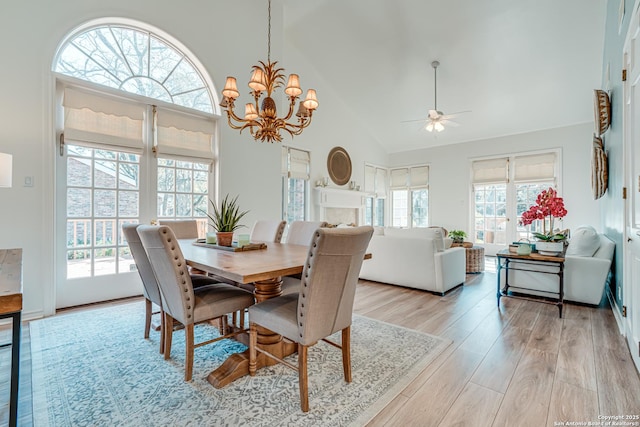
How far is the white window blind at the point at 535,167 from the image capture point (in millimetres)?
6281

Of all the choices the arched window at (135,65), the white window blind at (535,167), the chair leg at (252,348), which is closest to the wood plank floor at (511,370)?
the chair leg at (252,348)

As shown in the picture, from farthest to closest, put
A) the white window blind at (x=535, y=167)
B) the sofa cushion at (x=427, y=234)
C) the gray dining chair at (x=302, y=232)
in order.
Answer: the white window blind at (x=535, y=167) → the sofa cushion at (x=427, y=234) → the gray dining chair at (x=302, y=232)

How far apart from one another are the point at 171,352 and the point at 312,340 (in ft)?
4.15

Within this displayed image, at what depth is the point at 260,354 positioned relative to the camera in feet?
6.58

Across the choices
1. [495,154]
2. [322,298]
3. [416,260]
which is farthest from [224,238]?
[495,154]

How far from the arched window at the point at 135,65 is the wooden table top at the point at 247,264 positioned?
2.62m

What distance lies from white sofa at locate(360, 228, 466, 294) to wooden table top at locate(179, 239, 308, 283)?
84.9 inches

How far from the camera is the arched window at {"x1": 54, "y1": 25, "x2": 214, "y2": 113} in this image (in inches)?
128

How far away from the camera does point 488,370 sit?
1.95 metres

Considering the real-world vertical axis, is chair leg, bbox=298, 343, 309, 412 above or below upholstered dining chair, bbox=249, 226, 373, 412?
below

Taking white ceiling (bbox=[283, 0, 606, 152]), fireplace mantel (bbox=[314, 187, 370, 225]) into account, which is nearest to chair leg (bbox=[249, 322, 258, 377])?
fireplace mantel (bbox=[314, 187, 370, 225])

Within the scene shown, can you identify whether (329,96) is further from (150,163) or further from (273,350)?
(273,350)

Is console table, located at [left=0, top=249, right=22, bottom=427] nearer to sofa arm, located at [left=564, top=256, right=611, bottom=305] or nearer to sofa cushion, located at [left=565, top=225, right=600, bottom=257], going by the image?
sofa arm, located at [left=564, top=256, right=611, bottom=305]

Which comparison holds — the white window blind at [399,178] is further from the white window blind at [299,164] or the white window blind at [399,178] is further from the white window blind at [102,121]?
the white window blind at [102,121]
